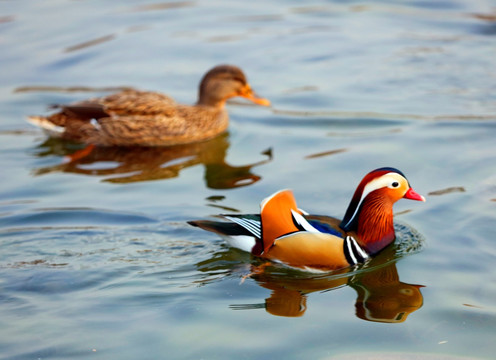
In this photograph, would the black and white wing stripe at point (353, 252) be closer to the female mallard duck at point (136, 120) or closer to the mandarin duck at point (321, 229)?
the mandarin duck at point (321, 229)

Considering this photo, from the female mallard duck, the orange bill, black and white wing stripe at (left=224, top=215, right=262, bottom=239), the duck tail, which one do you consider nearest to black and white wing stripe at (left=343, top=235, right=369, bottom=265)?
black and white wing stripe at (left=224, top=215, right=262, bottom=239)

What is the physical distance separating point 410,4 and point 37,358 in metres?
11.8

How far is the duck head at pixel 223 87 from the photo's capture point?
10797 millimetres

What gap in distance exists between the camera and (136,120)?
10445mm

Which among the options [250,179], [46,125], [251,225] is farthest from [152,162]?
[251,225]

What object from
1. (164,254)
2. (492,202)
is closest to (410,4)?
(492,202)

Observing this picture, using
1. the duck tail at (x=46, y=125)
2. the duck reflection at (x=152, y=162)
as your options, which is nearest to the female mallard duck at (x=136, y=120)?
the duck tail at (x=46, y=125)

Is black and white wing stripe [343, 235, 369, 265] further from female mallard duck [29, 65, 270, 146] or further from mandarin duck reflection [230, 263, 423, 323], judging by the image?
female mallard duck [29, 65, 270, 146]

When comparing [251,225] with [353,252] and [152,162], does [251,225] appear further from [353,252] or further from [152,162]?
[152,162]

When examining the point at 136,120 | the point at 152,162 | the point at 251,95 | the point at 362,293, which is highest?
the point at 251,95

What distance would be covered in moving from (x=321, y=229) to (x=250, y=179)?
2.33m

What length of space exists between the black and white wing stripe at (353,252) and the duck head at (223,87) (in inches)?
169

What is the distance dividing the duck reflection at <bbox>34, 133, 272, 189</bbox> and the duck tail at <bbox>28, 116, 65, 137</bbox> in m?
0.14

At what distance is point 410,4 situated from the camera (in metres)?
15.3
